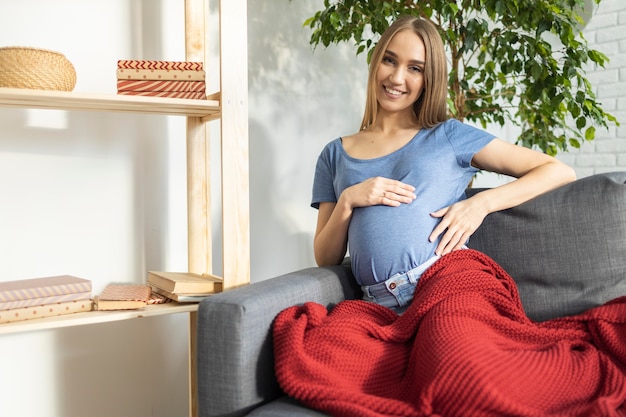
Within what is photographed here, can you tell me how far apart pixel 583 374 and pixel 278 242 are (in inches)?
55.7

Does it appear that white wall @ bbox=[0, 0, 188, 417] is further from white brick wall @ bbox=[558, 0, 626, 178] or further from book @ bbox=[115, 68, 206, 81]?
white brick wall @ bbox=[558, 0, 626, 178]

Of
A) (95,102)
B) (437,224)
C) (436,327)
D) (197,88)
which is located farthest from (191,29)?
(436,327)

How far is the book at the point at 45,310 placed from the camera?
4.58 feet

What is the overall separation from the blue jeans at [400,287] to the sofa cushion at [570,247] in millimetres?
218

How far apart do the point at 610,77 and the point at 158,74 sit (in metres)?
2.51

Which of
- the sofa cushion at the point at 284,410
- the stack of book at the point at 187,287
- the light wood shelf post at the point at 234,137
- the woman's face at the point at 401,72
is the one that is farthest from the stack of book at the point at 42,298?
the woman's face at the point at 401,72

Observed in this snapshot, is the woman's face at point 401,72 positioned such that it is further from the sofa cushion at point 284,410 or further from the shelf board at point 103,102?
the sofa cushion at point 284,410

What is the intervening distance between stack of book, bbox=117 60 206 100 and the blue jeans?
2.12ft

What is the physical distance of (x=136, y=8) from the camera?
73.7 inches

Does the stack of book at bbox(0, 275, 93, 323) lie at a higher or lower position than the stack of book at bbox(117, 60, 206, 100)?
lower

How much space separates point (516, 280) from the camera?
1508mm

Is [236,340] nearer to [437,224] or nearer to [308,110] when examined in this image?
[437,224]


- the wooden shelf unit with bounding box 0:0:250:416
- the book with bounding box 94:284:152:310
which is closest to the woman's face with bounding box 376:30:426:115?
the wooden shelf unit with bounding box 0:0:250:416

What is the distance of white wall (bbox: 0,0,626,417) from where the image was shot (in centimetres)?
171
